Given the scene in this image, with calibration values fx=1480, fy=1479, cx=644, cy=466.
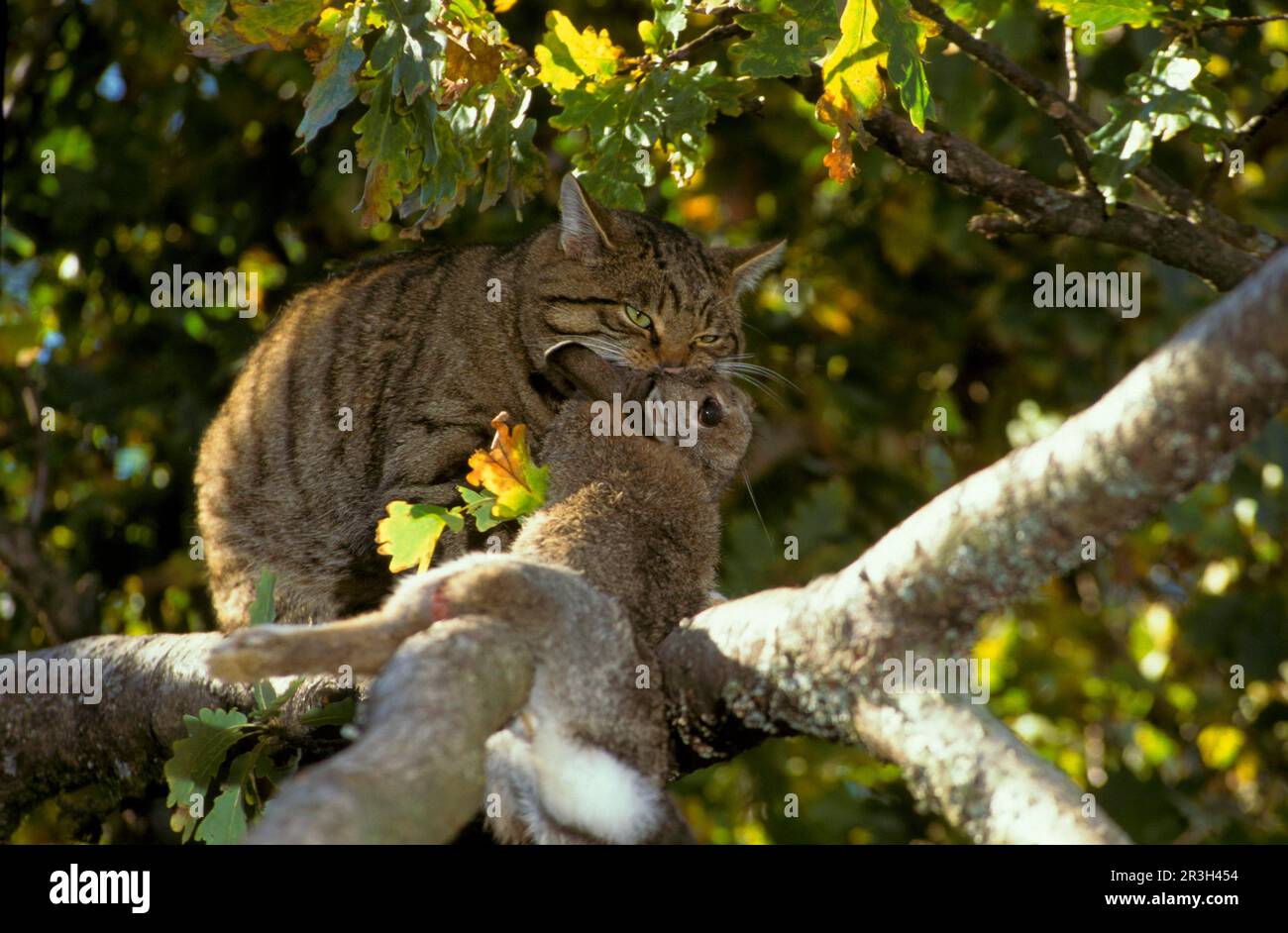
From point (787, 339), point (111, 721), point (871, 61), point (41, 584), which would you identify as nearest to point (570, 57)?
point (871, 61)

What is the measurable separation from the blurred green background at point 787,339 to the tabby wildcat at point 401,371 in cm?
128

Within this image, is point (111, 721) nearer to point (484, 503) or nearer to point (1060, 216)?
point (484, 503)

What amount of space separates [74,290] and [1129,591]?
6.57 meters

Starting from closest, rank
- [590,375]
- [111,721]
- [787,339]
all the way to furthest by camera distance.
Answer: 1. [111,721]
2. [590,375]
3. [787,339]

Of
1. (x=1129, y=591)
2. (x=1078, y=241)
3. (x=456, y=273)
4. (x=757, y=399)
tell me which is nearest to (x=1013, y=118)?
(x=1078, y=241)

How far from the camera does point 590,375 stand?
4.94 meters

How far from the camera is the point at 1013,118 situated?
7.12 meters

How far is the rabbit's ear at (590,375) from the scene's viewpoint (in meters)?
4.70

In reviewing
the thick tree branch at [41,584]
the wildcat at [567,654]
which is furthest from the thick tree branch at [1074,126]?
the thick tree branch at [41,584]

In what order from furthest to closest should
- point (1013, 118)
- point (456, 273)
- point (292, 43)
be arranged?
point (1013, 118), point (456, 273), point (292, 43)

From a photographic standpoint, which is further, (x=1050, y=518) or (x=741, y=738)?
(x=741, y=738)

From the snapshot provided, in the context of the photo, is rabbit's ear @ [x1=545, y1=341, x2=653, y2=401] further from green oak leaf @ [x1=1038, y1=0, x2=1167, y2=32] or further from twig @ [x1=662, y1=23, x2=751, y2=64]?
green oak leaf @ [x1=1038, y1=0, x2=1167, y2=32]

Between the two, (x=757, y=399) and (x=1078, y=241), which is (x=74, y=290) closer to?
(x=757, y=399)

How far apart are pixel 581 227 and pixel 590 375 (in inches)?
31.7
